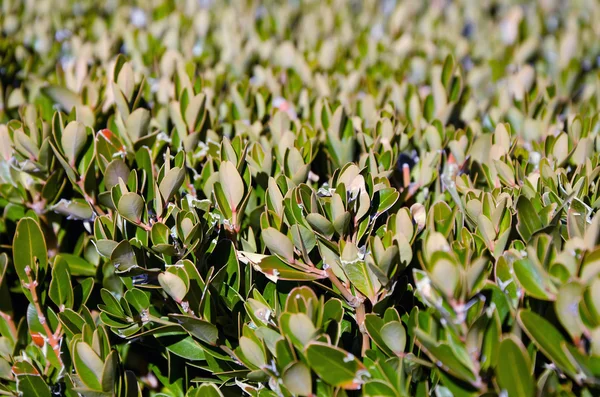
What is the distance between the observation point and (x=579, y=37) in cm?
379

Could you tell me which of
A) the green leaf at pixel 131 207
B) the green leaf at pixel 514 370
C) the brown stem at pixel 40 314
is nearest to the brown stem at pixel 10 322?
the brown stem at pixel 40 314

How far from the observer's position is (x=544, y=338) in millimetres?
1413

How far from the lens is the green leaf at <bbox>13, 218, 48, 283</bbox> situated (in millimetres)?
2033

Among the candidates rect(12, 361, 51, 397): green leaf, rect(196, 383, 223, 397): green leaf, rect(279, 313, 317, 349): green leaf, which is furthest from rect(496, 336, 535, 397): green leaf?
rect(12, 361, 51, 397): green leaf

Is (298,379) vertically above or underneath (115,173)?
underneath

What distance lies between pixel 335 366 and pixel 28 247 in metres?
1.17

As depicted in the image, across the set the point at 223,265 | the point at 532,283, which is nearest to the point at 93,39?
the point at 223,265

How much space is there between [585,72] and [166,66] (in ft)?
8.01

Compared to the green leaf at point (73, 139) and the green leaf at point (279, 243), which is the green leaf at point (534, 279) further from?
the green leaf at point (73, 139)

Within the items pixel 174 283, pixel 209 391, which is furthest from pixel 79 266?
pixel 209 391

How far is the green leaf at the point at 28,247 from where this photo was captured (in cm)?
203

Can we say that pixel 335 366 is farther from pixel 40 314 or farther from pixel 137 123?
pixel 137 123

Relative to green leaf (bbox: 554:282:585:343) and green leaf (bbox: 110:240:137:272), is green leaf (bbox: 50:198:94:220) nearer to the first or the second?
green leaf (bbox: 110:240:137:272)

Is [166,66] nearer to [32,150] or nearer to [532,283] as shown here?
[32,150]
